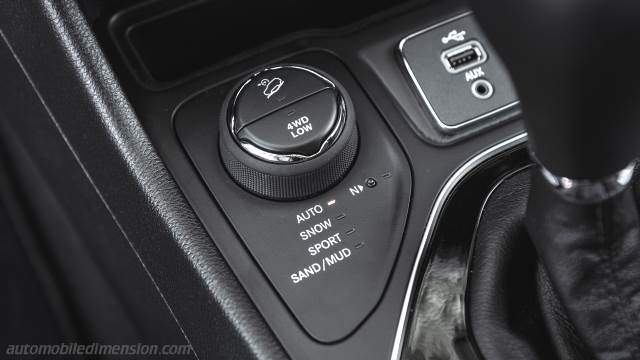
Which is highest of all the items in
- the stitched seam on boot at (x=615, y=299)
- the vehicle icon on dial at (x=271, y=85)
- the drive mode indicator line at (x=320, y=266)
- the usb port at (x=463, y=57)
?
the vehicle icon on dial at (x=271, y=85)

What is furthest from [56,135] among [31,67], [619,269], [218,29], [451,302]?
[619,269]

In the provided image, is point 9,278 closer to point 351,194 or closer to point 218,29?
point 218,29

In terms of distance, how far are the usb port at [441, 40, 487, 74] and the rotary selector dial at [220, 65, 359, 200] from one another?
0.11m

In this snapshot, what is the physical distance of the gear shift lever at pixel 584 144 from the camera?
42 cm

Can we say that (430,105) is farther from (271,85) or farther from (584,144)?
(584,144)

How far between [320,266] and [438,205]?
106 millimetres

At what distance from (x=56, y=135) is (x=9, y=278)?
60 centimetres

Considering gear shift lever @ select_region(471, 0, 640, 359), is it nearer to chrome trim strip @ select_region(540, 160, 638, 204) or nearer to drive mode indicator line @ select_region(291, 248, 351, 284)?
chrome trim strip @ select_region(540, 160, 638, 204)

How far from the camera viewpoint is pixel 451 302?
66cm

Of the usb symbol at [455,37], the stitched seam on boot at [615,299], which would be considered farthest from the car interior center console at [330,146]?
the stitched seam on boot at [615,299]

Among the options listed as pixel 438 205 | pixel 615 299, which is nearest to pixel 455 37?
pixel 438 205

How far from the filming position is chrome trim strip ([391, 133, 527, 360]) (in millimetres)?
648

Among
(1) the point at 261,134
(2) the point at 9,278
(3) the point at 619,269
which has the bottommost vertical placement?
(2) the point at 9,278

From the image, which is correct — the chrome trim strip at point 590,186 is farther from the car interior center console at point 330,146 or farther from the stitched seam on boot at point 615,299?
the car interior center console at point 330,146
